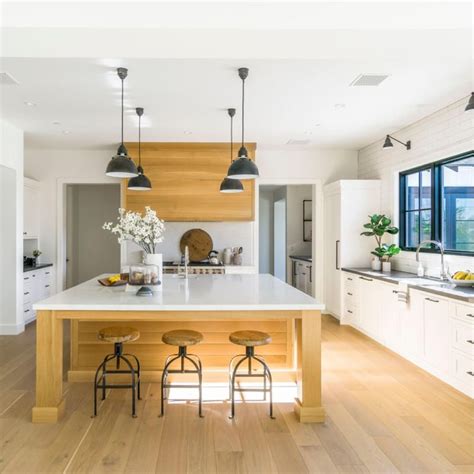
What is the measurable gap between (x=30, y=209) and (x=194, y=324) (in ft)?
13.5

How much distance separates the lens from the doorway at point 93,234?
8438mm

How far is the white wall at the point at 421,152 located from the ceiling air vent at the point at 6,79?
430 cm

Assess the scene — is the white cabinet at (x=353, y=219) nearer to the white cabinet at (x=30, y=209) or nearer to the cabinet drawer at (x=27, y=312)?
the cabinet drawer at (x=27, y=312)

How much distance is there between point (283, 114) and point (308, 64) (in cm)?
142

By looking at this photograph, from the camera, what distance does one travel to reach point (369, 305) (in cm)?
538

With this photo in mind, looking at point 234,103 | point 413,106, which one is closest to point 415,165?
point 413,106

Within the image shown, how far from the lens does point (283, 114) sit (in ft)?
15.9

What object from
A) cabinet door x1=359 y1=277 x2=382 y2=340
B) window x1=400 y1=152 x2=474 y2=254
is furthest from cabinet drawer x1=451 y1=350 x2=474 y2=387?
cabinet door x1=359 y1=277 x2=382 y2=340

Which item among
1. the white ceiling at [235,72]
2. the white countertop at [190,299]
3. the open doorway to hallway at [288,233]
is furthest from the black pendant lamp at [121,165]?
the open doorway to hallway at [288,233]

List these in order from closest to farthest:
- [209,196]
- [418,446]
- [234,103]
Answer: [418,446] → [234,103] → [209,196]

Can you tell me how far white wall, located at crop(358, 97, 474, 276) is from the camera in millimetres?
4297

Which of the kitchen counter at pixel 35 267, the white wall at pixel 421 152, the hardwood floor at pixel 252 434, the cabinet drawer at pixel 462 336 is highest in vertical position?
the white wall at pixel 421 152

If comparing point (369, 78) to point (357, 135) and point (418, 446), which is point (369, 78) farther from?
point (418, 446)

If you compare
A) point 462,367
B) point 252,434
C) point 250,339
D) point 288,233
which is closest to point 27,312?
point 250,339
